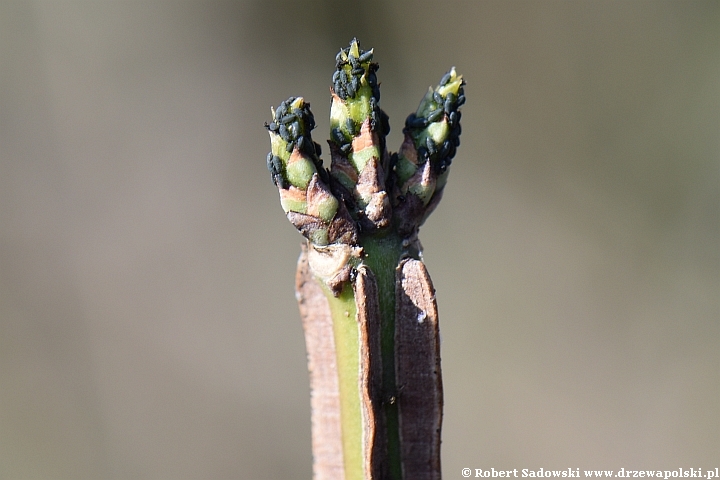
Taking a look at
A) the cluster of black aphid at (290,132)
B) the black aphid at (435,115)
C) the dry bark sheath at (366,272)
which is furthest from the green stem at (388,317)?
the black aphid at (435,115)

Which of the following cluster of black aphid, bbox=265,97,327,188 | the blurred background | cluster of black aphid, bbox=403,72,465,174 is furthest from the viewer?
the blurred background

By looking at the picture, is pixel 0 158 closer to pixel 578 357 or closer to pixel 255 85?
pixel 255 85

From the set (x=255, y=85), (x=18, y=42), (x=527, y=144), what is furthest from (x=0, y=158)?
(x=527, y=144)

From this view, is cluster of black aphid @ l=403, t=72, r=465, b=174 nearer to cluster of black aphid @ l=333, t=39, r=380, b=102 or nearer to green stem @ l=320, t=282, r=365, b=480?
cluster of black aphid @ l=333, t=39, r=380, b=102

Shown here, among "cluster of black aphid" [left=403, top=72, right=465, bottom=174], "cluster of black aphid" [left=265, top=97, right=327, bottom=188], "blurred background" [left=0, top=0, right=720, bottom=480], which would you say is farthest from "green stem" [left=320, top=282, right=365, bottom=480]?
"blurred background" [left=0, top=0, right=720, bottom=480]

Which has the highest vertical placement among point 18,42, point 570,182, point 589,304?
point 18,42

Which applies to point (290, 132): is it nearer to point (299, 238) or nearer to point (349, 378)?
point (349, 378)

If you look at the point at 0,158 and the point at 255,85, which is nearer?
the point at 0,158
